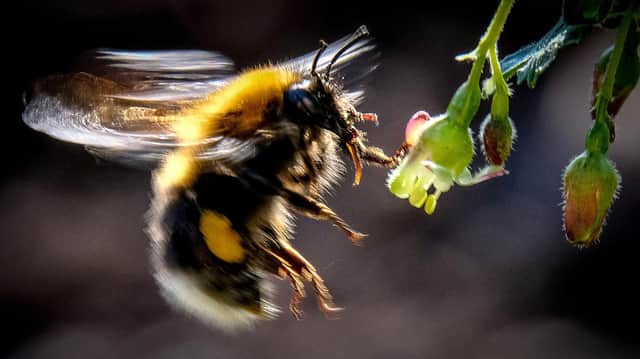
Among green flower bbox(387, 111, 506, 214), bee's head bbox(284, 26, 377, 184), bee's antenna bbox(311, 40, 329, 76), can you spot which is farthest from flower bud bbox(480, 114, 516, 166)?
bee's antenna bbox(311, 40, 329, 76)

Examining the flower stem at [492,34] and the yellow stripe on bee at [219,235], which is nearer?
the flower stem at [492,34]

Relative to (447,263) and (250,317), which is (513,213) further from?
(250,317)

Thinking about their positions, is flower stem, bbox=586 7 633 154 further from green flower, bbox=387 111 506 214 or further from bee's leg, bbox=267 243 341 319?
bee's leg, bbox=267 243 341 319

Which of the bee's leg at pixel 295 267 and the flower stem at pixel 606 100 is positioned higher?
the flower stem at pixel 606 100

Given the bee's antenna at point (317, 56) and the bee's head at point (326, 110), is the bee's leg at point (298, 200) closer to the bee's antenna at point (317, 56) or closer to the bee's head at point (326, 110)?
the bee's head at point (326, 110)

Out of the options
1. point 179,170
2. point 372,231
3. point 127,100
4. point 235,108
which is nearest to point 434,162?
point 235,108

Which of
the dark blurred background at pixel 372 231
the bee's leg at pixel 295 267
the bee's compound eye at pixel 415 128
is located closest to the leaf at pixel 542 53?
the bee's compound eye at pixel 415 128

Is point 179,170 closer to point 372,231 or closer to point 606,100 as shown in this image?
point 606,100

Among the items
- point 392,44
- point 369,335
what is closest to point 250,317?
point 369,335
